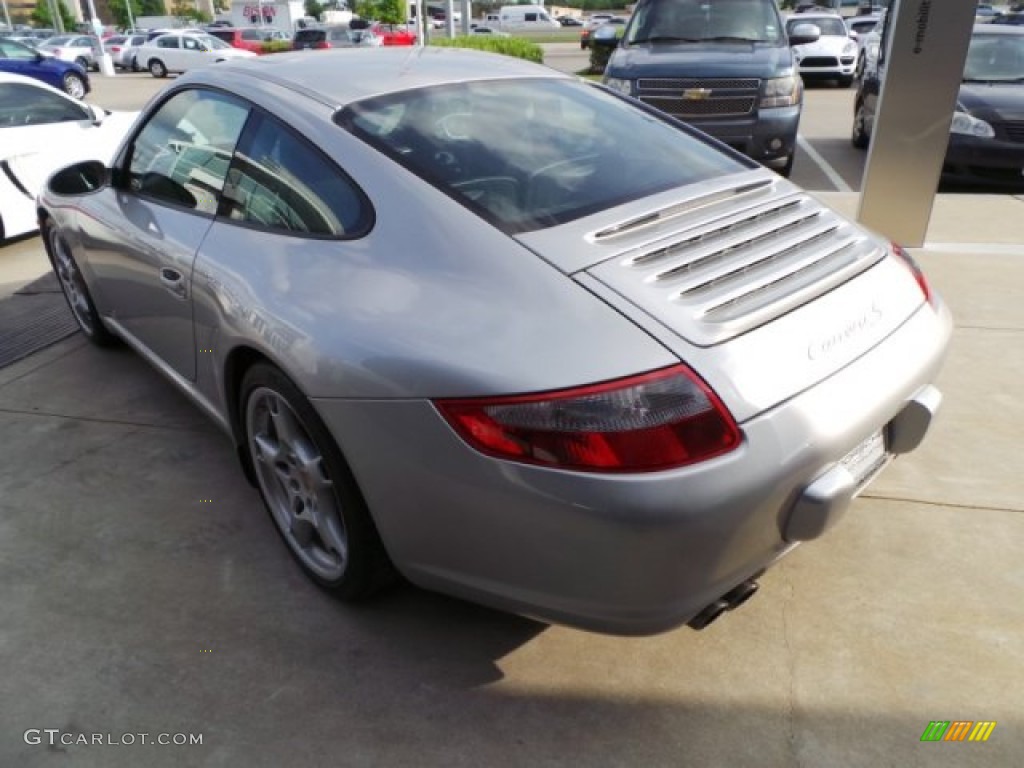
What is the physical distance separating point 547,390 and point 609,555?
37cm

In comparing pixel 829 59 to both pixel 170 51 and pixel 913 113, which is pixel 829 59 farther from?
pixel 170 51

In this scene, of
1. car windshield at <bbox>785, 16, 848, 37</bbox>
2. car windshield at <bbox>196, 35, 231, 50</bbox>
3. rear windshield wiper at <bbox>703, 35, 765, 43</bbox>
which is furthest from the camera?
car windshield at <bbox>196, 35, 231, 50</bbox>

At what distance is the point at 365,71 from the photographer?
2.64 m

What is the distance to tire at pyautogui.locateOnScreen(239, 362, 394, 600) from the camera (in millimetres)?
2107

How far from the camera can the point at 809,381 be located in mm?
1771

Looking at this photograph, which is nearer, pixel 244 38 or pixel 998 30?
pixel 998 30

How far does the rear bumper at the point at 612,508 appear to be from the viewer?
1.62 m

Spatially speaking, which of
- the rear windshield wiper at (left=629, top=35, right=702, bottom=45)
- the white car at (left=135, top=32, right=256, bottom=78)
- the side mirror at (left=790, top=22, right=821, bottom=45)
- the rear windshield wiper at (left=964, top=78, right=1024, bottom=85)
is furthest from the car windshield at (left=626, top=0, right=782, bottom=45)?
the white car at (left=135, top=32, right=256, bottom=78)

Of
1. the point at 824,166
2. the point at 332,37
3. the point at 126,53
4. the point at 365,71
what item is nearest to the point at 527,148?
the point at 365,71

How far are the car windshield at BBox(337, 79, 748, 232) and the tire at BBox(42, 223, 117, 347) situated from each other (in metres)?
2.40

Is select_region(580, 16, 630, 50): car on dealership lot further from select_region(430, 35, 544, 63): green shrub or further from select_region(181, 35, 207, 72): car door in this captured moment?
select_region(181, 35, 207, 72): car door

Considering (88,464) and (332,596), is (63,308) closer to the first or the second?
(88,464)

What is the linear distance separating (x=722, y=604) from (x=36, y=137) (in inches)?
270

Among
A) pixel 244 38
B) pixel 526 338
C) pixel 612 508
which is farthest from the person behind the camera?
pixel 244 38
